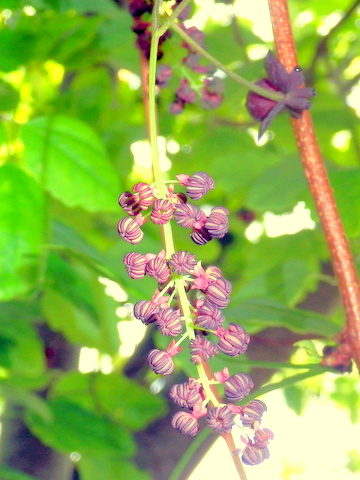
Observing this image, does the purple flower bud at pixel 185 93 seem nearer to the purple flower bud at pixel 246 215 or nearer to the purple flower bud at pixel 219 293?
the purple flower bud at pixel 219 293

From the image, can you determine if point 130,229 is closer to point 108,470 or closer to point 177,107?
point 177,107

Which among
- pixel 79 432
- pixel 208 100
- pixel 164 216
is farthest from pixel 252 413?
pixel 79 432

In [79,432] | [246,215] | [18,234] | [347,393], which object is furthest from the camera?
[347,393]

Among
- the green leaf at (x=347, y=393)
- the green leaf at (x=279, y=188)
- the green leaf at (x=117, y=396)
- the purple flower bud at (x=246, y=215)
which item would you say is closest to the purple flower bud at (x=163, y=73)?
the green leaf at (x=279, y=188)

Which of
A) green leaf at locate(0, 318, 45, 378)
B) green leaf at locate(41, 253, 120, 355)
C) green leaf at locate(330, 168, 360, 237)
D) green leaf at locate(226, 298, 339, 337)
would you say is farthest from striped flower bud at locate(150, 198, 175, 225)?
green leaf at locate(0, 318, 45, 378)

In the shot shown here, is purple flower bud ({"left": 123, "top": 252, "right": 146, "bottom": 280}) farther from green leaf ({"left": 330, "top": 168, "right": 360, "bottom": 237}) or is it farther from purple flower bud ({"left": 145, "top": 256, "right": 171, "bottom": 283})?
green leaf ({"left": 330, "top": 168, "right": 360, "bottom": 237})
